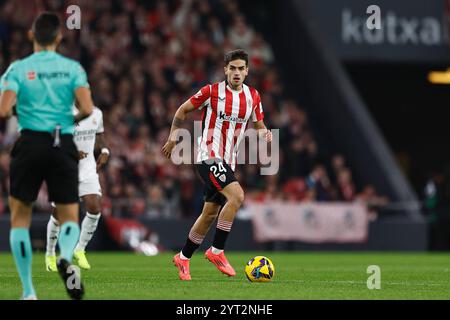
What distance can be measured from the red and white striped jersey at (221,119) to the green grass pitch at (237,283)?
1.34 meters

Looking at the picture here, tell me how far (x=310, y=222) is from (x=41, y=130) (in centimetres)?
1527

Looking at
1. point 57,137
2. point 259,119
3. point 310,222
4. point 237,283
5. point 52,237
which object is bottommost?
point 310,222

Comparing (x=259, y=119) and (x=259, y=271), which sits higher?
(x=259, y=119)

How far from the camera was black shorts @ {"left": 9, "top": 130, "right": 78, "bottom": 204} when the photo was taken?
8578 mm

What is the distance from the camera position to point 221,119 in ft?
40.0

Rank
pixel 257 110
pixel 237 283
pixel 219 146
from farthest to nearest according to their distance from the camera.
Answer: pixel 257 110
pixel 219 146
pixel 237 283

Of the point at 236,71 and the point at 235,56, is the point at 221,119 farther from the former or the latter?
the point at 235,56

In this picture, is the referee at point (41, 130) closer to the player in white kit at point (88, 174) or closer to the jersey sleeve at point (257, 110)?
the jersey sleeve at point (257, 110)

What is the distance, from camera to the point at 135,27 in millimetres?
25672

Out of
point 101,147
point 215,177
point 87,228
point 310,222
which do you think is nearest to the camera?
point 215,177

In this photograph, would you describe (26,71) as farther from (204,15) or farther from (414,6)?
(414,6)

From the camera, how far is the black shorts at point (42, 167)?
28.1ft

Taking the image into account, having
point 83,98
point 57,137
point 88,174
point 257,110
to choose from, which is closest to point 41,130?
point 57,137

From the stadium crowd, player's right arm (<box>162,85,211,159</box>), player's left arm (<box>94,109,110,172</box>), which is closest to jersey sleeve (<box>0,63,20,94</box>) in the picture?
player's right arm (<box>162,85,211,159</box>)
